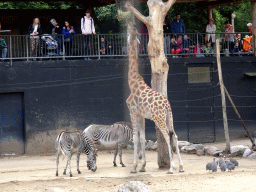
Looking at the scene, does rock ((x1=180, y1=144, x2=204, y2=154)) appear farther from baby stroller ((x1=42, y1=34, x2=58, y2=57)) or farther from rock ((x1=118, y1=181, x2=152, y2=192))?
rock ((x1=118, y1=181, x2=152, y2=192))

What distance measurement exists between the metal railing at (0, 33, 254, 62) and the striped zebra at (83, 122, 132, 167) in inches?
146

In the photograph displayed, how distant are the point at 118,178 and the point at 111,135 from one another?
249 cm

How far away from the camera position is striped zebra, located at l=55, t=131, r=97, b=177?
41.4ft

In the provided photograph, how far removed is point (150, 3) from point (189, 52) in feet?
19.7

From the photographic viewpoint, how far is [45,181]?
458 inches

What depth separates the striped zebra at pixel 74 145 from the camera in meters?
12.6

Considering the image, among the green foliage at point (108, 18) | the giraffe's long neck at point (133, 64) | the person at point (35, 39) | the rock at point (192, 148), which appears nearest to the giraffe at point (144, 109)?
the giraffe's long neck at point (133, 64)

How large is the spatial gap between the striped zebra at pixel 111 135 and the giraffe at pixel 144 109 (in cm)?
Result: 77

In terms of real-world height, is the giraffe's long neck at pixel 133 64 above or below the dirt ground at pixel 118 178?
above

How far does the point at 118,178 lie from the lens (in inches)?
470

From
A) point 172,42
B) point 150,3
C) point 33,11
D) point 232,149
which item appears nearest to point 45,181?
point 150,3

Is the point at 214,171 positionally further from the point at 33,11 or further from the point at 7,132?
the point at 33,11

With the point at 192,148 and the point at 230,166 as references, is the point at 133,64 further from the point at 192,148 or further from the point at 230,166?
the point at 192,148

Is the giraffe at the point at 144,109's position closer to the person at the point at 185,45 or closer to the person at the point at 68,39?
the person at the point at 68,39
